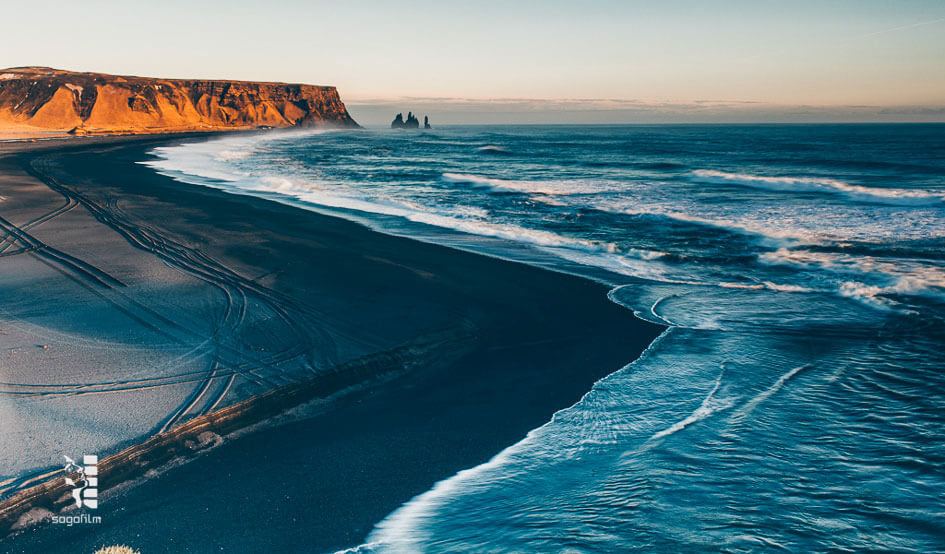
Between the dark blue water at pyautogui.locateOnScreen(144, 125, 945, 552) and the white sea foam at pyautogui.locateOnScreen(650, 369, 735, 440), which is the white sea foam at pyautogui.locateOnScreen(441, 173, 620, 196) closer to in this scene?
the dark blue water at pyautogui.locateOnScreen(144, 125, 945, 552)

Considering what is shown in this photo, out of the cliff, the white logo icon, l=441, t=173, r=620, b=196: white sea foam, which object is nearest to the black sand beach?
the white logo icon

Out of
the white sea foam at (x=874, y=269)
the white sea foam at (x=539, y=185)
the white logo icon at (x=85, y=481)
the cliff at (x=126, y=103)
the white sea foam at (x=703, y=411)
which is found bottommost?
the white logo icon at (x=85, y=481)

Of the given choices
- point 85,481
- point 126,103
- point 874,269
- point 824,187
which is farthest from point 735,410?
point 126,103

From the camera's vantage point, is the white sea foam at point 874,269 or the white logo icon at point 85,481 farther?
the white sea foam at point 874,269

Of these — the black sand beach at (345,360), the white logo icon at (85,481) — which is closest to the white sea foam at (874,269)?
the black sand beach at (345,360)

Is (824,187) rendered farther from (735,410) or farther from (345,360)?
(345,360)

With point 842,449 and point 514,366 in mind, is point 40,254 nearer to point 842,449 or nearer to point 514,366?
point 514,366

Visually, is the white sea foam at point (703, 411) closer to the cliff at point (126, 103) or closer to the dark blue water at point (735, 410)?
the dark blue water at point (735, 410)
